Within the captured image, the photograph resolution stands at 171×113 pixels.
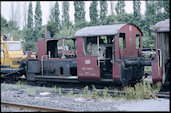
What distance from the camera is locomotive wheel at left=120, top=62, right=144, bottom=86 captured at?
1111 cm

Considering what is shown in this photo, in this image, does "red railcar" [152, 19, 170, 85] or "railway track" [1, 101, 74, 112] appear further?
"red railcar" [152, 19, 170, 85]

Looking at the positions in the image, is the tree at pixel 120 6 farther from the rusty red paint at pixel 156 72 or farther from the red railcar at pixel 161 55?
the rusty red paint at pixel 156 72

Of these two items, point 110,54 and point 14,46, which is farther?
point 14,46

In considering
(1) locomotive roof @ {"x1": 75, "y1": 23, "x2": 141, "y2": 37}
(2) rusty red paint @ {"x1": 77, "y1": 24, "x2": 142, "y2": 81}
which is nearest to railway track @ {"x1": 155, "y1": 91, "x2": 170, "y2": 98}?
(2) rusty red paint @ {"x1": 77, "y1": 24, "x2": 142, "y2": 81}

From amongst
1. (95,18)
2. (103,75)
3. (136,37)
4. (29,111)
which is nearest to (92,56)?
(103,75)

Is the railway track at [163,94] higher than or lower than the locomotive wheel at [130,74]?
lower

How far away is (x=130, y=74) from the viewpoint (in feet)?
38.3

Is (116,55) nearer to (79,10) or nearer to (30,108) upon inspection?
(30,108)

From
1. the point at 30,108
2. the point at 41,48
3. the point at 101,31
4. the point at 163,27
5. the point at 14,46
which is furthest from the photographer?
the point at 14,46

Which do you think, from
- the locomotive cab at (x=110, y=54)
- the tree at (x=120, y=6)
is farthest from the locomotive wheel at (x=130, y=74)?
the tree at (x=120, y=6)

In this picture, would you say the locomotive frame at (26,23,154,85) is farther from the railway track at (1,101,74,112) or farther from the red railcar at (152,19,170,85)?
A: the railway track at (1,101,74,112)

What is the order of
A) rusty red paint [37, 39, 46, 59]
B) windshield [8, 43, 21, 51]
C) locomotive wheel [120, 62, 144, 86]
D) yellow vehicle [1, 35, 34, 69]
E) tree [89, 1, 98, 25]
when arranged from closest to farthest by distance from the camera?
locomotive wheel [120, 62, 144, 86] < rusty red paint [37, 39, 46, 59] < yellow vehicle [1, 35, 34, 69] < windshield [8, 43, 21, 51] < tree [89, 1, 98, 25]

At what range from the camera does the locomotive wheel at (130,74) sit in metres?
11.1

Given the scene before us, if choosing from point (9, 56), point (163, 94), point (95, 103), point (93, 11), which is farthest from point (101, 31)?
point (93, 11)
